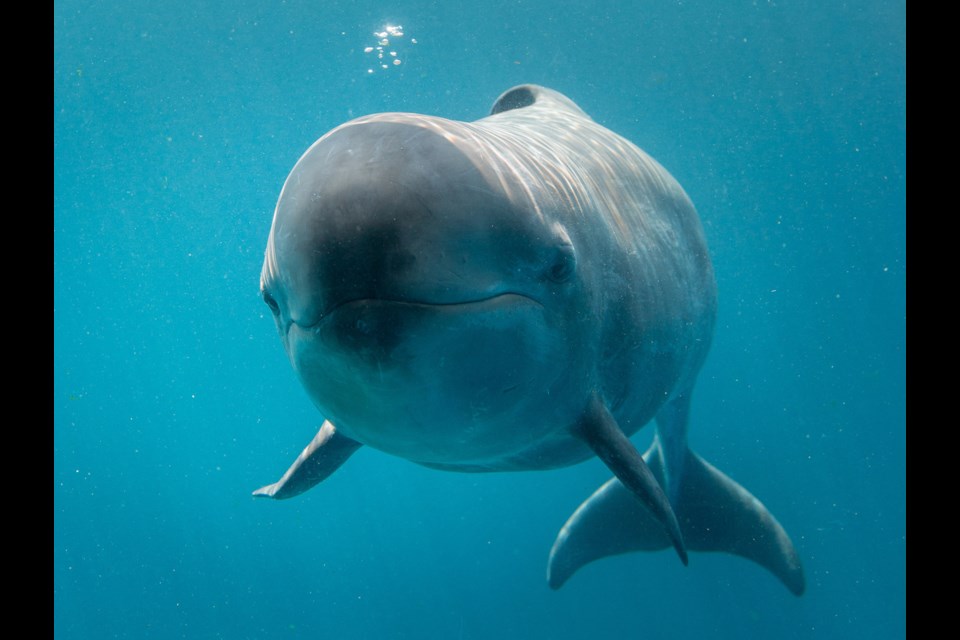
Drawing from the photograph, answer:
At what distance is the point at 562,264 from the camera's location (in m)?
3.19

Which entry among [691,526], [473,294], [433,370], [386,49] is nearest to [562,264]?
[473,294]

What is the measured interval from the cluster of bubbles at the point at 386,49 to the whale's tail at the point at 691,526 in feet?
47.0

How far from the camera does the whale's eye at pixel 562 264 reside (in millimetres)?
3148

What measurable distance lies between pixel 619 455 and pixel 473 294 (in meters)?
1.73

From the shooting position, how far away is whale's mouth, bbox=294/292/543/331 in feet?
8.02

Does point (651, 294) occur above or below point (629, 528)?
above

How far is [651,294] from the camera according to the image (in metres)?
4.64

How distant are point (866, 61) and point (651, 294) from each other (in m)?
23.0

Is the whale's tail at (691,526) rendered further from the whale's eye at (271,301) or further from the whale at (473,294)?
the whale's eye at (271,301)

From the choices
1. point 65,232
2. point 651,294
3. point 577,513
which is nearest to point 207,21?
point 65,232

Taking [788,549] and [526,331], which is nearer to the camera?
[526,331]

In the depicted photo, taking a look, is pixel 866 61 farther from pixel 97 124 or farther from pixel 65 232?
pixel 65 232
